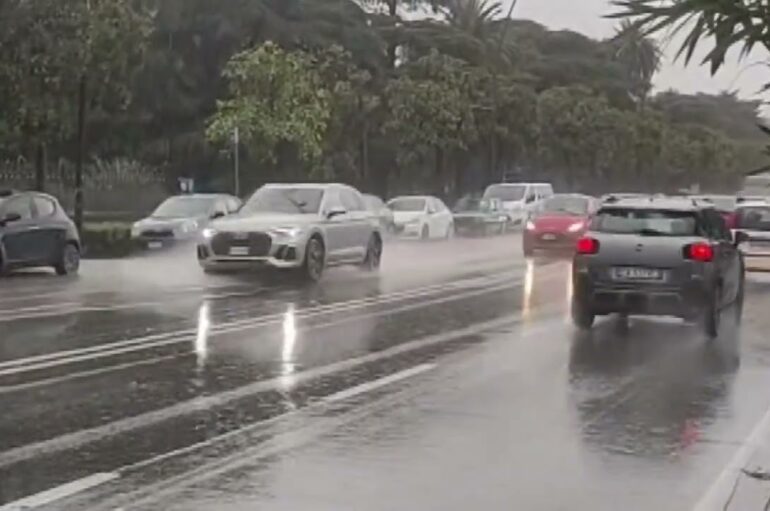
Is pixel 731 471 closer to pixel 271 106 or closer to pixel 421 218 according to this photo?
pixel 421 218

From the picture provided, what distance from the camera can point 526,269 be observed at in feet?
91.4

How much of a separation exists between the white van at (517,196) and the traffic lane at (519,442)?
32.7 m

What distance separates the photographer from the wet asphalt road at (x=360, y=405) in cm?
762

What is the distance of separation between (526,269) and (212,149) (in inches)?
1133

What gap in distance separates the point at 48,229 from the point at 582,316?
1126cm

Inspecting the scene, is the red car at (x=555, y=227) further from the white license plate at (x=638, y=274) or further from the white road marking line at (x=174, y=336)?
the white license plate at (x=638, y=274)

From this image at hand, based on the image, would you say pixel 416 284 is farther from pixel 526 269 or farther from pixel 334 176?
pixel 334 176

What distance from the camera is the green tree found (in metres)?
39.8

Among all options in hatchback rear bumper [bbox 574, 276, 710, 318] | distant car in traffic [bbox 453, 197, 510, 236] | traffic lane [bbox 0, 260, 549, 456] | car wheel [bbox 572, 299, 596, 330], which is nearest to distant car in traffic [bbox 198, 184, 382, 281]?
traffic lane [bbox 0, 260, 549, 456]

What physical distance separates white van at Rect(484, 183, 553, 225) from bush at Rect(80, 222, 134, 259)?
16.3m

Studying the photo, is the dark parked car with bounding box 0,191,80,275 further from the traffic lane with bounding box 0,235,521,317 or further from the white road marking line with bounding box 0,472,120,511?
the white road marking line with bounding box 0,472,120,511

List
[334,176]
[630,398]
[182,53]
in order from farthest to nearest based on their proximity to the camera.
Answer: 1. [182,53]
2. [334,176]
3. [630,398]

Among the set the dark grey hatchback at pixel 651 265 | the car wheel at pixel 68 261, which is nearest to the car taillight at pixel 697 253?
the dark grey hatchback at pixel 651 265

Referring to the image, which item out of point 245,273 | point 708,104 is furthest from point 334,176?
point 708,104
